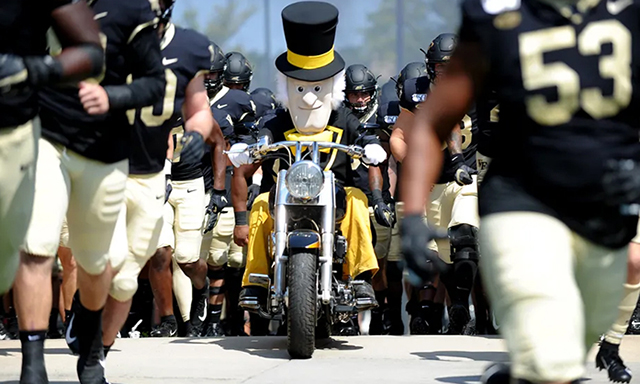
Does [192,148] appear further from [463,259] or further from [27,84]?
[463,259]

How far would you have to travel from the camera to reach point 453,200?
9.93 meters

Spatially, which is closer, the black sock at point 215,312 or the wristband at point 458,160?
the wristband at point 458,160

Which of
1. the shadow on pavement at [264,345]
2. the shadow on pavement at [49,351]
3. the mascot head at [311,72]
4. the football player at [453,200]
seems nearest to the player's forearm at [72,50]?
the shadow on pavement at [264,345]

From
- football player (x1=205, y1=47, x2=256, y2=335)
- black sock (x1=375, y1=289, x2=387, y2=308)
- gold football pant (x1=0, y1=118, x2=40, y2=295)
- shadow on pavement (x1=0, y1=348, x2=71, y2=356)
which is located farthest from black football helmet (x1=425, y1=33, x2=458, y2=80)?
gold football pant (x1=0, y1=118, x2=40, y2=295)

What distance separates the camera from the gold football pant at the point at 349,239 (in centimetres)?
850

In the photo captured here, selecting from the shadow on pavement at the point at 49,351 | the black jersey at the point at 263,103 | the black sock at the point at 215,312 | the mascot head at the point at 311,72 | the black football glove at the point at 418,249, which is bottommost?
the shadow on pavement at the point at 49,351

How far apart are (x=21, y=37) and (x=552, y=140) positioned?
2024mm

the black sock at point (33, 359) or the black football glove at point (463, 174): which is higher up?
the black football glove at point (463, 174)

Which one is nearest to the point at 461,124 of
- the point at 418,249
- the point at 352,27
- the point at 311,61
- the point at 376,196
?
the point at 376,196

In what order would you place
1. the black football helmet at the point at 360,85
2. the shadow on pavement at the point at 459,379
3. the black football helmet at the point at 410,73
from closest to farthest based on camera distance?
the shadow on pavement at the point at 459,379 → the black football helmet at the point at 410,73 → the black football helmet at the point at 360,85

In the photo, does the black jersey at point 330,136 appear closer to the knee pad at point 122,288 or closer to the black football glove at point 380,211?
the black football glove at point 380,211

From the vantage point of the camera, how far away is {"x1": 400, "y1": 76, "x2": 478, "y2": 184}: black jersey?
32.3 ft

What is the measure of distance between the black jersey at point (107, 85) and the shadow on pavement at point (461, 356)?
3105mm

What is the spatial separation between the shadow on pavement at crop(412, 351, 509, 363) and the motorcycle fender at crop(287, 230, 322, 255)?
3.13 feet
